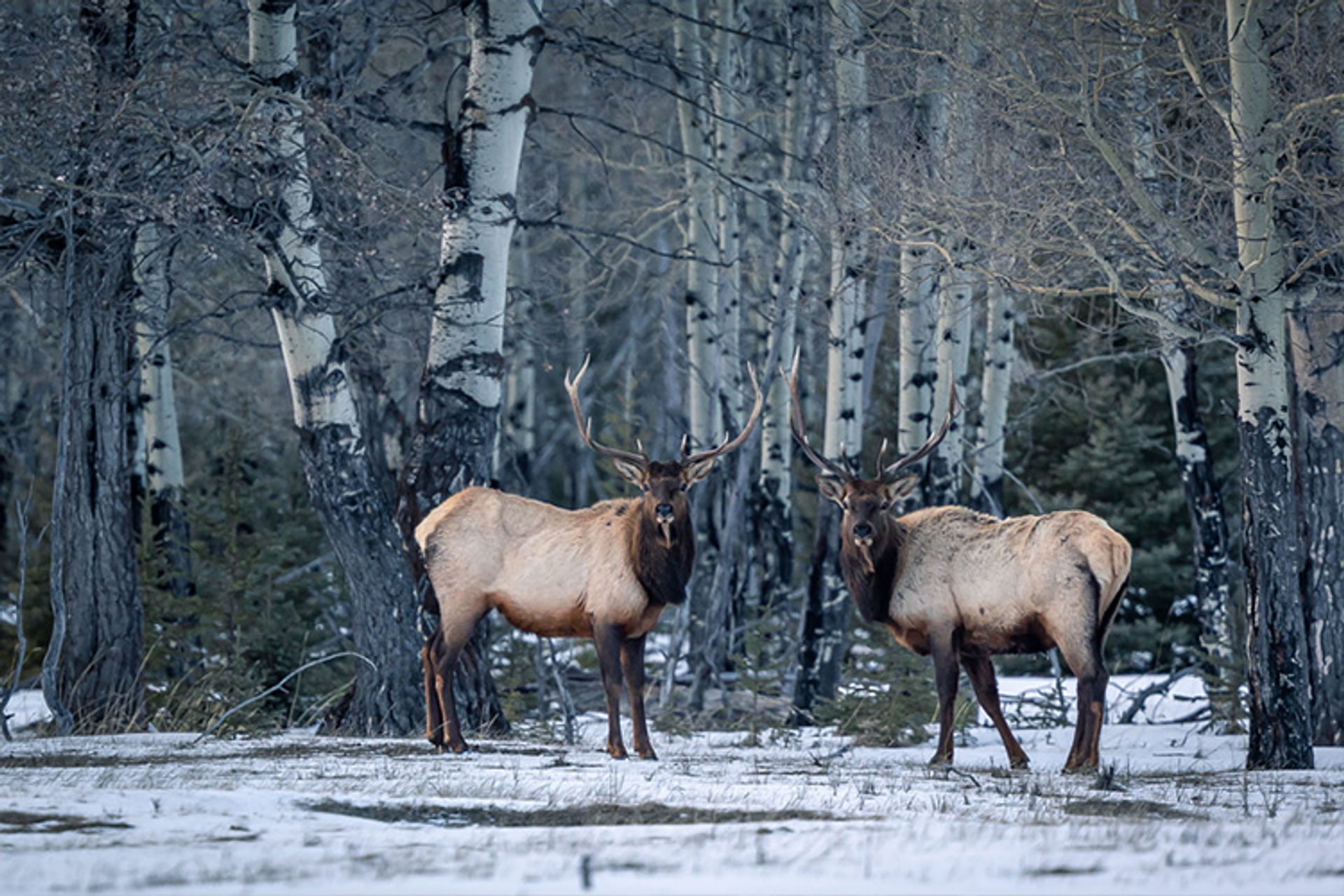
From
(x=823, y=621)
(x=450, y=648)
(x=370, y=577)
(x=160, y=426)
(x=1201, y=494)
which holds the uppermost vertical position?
(x=160, y=426)

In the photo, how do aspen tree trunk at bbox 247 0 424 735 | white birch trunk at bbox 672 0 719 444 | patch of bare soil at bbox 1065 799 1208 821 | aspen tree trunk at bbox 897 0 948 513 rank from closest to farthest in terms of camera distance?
patch of bare soil at bbox 1065 799 1208 821
aspen tree trunk at bbox 247 0 424 735
aspen tree trunk at bbox 897 0 948 513
white birch trunk at bbox 672 0 719 444

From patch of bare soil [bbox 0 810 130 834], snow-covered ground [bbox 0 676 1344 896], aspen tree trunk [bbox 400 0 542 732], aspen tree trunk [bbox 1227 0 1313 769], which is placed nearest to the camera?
snow-covered ground [bbox 0 676 1344 896]

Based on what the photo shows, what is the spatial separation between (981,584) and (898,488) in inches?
37.4

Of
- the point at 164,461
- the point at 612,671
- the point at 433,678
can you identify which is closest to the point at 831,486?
the point at 612,671

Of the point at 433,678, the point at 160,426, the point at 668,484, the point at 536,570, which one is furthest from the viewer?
the point at 160,426

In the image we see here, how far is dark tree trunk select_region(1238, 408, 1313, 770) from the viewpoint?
9.37 metres

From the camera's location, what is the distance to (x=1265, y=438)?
374 inches

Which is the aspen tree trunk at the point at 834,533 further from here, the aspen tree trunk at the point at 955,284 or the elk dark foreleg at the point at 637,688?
the elk dark foreleg at the point at 637,688

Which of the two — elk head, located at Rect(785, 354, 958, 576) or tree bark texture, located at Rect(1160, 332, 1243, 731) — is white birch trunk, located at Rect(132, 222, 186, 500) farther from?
tree bark texture, located at Rect(1160, 332, 1243, 731)

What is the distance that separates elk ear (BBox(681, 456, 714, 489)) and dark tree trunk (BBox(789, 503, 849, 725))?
16.9 feet

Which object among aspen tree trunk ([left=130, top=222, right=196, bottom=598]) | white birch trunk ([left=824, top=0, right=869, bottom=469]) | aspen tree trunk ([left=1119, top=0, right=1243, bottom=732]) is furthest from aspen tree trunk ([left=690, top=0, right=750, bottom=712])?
aspen tree trunk ([left=130, top=222, right=196, bottom=598])

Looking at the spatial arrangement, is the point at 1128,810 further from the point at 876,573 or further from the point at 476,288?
the point at 476,288

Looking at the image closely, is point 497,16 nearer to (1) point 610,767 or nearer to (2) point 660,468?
(2) point 660,468

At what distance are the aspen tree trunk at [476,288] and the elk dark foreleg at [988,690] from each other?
11.4 feet
